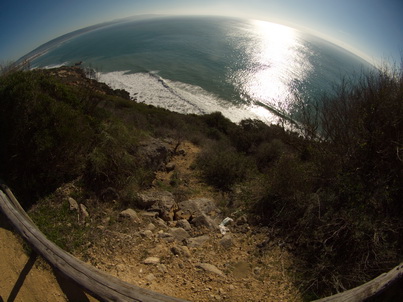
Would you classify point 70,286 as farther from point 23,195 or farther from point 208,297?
point 23,195

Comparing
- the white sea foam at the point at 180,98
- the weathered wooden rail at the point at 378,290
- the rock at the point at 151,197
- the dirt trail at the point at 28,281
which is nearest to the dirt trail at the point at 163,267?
the dirt trail at the point at 28,281

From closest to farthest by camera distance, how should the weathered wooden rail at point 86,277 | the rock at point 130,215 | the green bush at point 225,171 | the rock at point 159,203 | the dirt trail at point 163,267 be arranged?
the weathered wooden rail at point 86,277 < the dirt trail at point 163,267 < the rock at point 130,215 < the rock at point 159,203 < the green bush at point 225,171

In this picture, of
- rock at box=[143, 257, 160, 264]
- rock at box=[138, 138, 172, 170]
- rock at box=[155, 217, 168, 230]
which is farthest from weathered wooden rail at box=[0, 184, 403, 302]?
rock at box=[138, 138, 172, 170]

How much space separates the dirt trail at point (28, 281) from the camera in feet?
10.6

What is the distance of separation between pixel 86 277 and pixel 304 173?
17.4 feet

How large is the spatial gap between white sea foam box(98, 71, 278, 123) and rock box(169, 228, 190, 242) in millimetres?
20334

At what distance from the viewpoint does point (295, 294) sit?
3.48 meters

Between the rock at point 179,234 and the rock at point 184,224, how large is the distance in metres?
0.19

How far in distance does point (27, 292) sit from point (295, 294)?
424cm

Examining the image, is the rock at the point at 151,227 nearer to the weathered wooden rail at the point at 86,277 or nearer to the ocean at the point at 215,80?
the weathered wooden rail at the point at 86,277

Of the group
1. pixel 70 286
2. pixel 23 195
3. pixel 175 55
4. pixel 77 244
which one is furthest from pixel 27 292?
pixel 175 55

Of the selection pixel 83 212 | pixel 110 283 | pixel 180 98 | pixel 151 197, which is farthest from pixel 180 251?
pixel 180 98

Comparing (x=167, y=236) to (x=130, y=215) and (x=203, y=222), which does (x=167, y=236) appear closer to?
(x=203, y=222)

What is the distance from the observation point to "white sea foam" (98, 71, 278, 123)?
25.4m
